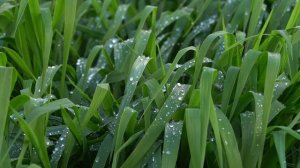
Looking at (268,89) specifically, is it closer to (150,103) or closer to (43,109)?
(150,103)

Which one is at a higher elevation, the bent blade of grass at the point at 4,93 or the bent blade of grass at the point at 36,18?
the bent blade of grass at the point at 36,18

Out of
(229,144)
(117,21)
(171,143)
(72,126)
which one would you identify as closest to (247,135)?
(229,144)

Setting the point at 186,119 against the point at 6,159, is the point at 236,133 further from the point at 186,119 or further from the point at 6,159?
the point at 6,159

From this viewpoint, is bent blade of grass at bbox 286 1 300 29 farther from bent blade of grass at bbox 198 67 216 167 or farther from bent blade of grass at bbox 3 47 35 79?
bent blade of grass at bbox 3 47 35 79

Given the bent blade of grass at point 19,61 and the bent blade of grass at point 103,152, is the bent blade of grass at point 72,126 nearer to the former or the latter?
the bent blade of grass at point 103,152

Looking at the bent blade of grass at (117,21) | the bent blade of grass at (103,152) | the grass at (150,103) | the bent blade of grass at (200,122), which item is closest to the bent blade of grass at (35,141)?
the grass at (150,103)

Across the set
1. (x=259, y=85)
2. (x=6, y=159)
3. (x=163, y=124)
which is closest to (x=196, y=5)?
(x=259, y=85)

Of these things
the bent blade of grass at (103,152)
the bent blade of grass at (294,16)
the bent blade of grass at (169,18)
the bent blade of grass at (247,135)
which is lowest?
the bent blade of grass at (103,152)
